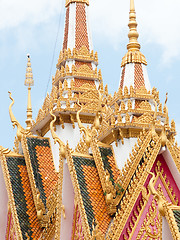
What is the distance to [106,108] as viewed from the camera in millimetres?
21672

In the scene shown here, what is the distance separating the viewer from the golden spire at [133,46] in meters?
20.8

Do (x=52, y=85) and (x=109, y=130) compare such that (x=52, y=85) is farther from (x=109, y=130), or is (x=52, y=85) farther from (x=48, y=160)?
(x=109, y=130)

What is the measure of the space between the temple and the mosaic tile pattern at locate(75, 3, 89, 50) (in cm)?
3

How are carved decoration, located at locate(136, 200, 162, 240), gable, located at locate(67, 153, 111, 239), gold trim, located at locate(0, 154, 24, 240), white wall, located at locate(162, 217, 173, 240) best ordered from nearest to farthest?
white wall, located at locate(162, 217, 173, 240), carved decoration, located at locate(136, 200, 162, 240), gable, located at locate(67, 153, 111, 239), gold trim, located at locate(0, 154, 24, 240)

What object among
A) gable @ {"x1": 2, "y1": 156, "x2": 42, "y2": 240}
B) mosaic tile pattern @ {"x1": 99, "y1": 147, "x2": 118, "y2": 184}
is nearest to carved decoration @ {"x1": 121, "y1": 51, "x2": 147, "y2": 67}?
mosaic tile pattern @ {"x1": 99, "y1": 147, "x2": 118, "y2": 184}

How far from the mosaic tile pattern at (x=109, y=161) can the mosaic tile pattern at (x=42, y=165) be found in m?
2.32

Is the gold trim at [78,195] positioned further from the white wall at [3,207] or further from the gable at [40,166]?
the white wall at [3,207]

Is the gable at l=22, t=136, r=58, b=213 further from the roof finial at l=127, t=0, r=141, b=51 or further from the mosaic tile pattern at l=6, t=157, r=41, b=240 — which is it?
→ the roof finial at l=127, t=0, r=141, b=51

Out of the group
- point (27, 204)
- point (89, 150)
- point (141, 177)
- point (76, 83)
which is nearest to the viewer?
point (141, 177)

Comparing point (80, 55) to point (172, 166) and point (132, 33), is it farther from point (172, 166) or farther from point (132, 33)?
point (172, 166)

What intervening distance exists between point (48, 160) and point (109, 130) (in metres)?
2.54

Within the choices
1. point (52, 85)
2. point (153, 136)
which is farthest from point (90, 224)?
point (52, 85)

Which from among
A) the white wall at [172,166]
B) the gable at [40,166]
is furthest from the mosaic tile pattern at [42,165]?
the white wall at [172,166]

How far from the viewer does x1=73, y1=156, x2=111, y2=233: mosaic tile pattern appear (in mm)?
16516
